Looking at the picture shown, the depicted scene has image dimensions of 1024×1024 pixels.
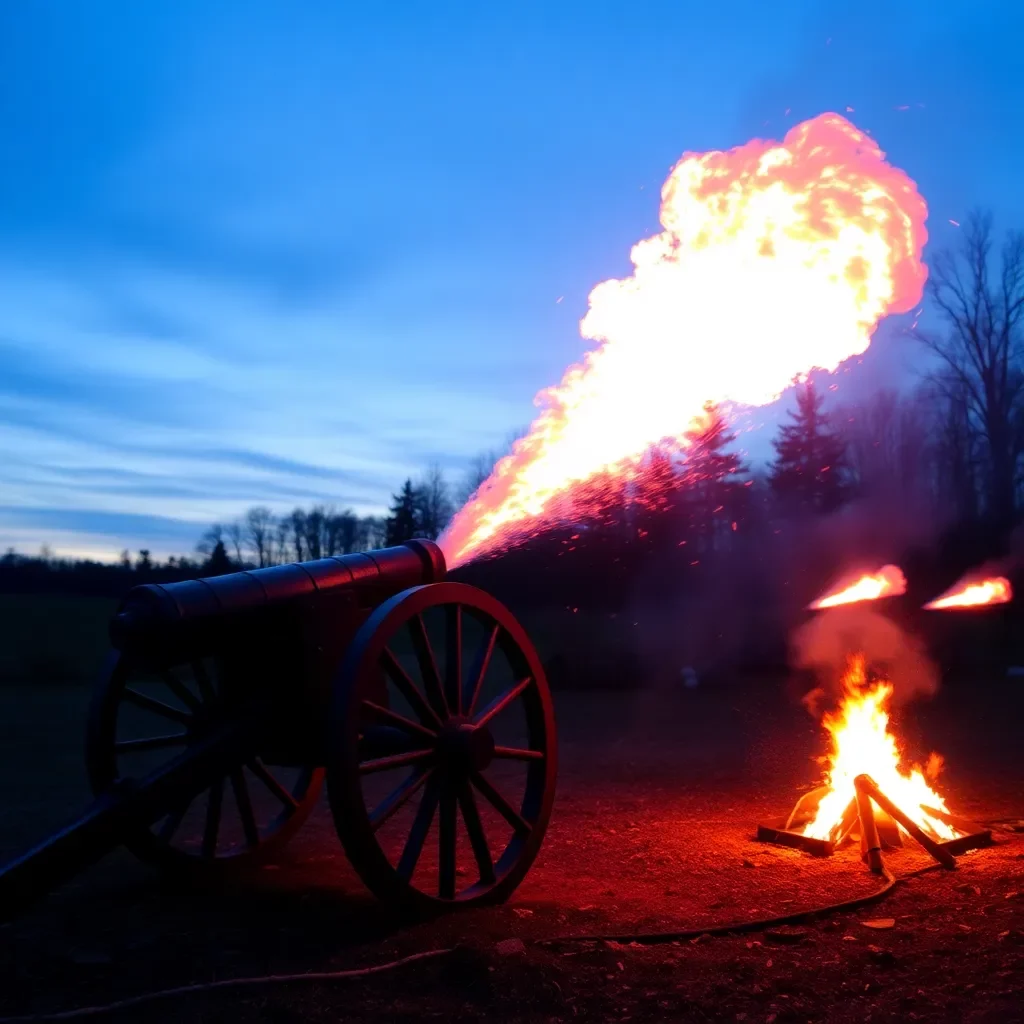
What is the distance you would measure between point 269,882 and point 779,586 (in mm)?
15702

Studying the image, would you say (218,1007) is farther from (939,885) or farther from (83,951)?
(939,885)

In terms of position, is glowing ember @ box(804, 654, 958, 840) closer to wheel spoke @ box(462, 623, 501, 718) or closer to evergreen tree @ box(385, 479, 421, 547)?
wheel spoke @ box(462, 623, 501, 718)

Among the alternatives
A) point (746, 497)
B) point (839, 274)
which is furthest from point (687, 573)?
point (839, 274)

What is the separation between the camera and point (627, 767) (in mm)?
10422

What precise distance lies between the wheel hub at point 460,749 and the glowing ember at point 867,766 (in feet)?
8.40

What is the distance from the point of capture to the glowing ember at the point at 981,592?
14859 millimetres

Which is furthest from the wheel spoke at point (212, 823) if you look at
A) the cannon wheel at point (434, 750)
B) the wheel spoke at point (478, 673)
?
the wheel spoke at point (478, 673)

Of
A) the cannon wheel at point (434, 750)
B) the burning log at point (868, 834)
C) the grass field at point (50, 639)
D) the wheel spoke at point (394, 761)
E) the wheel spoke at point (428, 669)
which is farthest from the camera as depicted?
the grass field at point (50, 639)

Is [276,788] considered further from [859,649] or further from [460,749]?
[859,649]

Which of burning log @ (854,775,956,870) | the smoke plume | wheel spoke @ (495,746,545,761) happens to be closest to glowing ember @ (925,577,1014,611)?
the smoke plume

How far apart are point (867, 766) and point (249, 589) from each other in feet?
15.3

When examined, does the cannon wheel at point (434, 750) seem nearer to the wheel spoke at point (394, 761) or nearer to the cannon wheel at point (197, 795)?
the wheel spoke at point (394, 761)

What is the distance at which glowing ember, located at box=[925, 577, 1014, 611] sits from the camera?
14.9 meters

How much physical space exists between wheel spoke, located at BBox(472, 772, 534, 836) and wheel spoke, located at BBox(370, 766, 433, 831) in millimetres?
276
